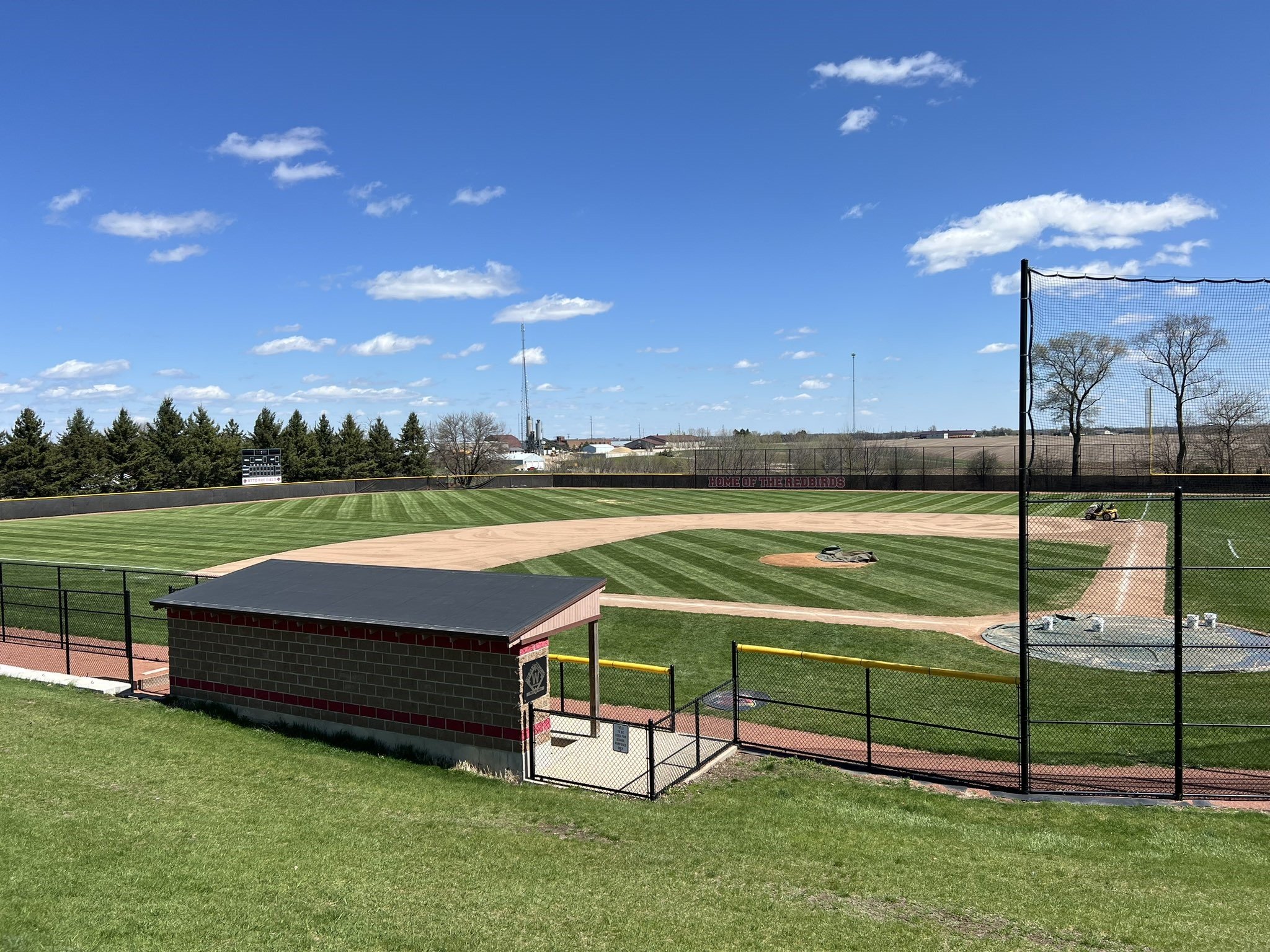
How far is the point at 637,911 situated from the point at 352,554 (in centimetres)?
2967

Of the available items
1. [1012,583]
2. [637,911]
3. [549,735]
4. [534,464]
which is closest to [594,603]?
[549,735]

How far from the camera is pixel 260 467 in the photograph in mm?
66875

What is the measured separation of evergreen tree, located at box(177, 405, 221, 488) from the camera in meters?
73.4

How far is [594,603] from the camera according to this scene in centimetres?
1355

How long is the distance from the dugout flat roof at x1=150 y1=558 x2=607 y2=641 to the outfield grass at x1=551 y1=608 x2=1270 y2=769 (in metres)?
4.21

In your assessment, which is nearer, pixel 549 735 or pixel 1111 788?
pixel 1111 788

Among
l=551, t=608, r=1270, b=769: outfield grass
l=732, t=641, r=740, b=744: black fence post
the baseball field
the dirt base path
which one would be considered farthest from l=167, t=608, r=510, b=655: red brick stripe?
the dirt base path

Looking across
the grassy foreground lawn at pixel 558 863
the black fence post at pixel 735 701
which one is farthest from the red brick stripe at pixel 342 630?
the black fence post at pixel 735 701

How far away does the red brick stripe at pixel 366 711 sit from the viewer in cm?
1172

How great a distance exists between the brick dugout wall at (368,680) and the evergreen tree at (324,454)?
72.2m

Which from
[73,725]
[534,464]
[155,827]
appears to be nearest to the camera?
[155,827]

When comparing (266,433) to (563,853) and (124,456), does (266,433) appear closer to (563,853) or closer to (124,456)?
(124,456)

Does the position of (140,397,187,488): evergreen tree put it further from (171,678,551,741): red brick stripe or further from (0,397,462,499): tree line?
(171,678,551,741): red brick stripe

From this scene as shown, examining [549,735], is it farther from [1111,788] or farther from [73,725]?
[1111,788]
